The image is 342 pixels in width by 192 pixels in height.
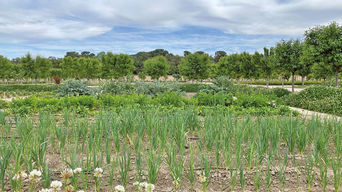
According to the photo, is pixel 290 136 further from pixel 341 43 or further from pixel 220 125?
pixel 341 43

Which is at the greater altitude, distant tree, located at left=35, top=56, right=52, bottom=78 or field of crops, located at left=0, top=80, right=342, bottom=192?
distant tree, located at left=35, top=56, right=52, bottom=78

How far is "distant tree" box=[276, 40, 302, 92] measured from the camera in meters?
16.9

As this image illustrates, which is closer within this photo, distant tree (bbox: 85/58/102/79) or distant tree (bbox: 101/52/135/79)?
distant tree (bbox: 101/52/135/79)

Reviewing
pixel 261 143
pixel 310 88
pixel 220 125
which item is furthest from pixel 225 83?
pixel 261 143

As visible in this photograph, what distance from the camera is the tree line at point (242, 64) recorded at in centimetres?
1388

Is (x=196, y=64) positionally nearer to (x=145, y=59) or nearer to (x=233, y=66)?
(x=233, y=66)

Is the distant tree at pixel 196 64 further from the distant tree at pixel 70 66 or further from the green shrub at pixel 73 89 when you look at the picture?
the green shrub at pixel 73 89

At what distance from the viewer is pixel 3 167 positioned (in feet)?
6.39

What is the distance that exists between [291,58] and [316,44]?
226cm

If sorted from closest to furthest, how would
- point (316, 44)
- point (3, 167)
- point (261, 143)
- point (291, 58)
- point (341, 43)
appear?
point (3, 167), point (261, 143), point (341, 43), point (316, 44), point (291, 58)

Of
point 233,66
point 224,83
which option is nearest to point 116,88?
point 224,83

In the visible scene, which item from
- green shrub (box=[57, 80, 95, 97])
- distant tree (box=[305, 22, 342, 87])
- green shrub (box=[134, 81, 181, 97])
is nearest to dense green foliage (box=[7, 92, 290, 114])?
green shrub (box=[134, 81, 181, 97])

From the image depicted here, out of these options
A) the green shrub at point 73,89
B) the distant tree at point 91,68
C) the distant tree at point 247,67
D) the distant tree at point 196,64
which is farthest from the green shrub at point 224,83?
the distant tree at point 91,68

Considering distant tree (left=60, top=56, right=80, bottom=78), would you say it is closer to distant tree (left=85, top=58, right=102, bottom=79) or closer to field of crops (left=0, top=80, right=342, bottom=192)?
distant tree (left=85, top=58, right=102, bottom=79)
